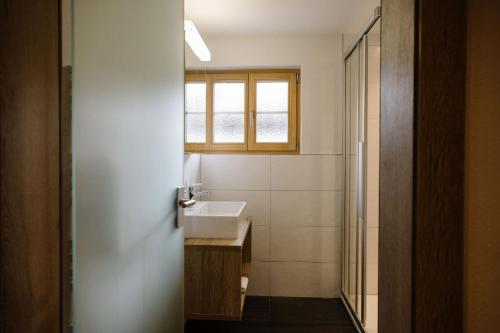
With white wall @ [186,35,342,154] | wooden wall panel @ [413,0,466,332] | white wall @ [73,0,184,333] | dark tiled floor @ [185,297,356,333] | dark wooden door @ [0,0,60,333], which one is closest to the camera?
dark wooden door @ [0,0,60,333]

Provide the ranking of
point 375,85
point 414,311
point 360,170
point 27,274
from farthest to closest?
point 375,85
point 360,170
point 414,311
point 27,274

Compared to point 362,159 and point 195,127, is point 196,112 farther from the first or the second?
point 362,159

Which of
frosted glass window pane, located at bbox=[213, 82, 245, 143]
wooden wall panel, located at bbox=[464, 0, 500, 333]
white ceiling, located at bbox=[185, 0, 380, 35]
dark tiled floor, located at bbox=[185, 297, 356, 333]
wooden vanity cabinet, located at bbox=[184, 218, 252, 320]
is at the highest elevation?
white ceiling, located at bbox=[185, 0, 380, 35]

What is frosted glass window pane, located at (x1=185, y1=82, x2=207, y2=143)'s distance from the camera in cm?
256

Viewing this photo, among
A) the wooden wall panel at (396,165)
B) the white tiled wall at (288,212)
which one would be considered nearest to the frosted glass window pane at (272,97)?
the white tiled wall at (288,212)

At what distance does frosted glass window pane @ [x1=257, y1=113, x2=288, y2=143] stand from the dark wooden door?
100 inches

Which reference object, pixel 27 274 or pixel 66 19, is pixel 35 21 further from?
pixel 27 274

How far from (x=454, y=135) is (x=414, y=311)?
1.13 feet

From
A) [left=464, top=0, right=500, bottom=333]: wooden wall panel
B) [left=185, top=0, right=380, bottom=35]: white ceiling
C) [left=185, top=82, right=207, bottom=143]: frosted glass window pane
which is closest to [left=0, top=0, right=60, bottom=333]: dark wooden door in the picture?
[left=464, top=0, right=500, bottom=333]: wooden wall panel

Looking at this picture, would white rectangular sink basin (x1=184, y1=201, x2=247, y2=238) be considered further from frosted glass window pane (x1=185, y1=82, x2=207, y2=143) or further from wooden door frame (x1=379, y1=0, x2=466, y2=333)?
wooden door frame (x1=379, y1=0, x2=466, y2=333)

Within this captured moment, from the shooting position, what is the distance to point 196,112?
2.80 meters

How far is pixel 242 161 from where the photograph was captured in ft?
9.94

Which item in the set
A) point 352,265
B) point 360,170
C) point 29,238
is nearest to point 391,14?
point 29,238

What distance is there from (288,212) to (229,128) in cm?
96
